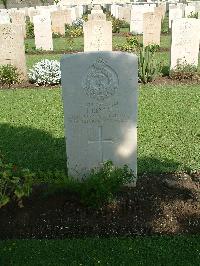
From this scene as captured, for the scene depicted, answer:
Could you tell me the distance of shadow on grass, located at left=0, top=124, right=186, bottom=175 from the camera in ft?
19.1

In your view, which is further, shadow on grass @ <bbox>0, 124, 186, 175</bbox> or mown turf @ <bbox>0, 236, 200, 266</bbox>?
shadow on grass @ <bbox>0, 124, 186, 175</bbox>

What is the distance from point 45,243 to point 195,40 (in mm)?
8204

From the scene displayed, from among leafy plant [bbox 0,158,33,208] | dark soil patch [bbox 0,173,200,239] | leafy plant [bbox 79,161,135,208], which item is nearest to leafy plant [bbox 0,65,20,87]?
dark soil patch [bbox 0,173,200,239]

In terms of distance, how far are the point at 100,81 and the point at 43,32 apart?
12392mm

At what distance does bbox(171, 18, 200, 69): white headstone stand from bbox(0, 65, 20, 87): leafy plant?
426 cm

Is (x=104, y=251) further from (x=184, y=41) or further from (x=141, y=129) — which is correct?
(x=184, y=41)

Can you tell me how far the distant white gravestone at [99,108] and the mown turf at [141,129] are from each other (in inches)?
36.0

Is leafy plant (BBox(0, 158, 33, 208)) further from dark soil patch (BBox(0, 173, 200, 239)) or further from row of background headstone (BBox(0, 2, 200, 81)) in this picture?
row of background headstone (BBox(0, 2, 200, 81))

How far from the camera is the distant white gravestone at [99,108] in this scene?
4.38 meters

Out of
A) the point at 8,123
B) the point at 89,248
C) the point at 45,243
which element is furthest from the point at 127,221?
the point at 8,123

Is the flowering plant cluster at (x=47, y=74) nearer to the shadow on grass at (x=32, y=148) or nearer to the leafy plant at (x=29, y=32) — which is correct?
the shadow on grass at (x=32, y=148)

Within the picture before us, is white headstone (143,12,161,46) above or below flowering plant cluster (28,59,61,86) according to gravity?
above

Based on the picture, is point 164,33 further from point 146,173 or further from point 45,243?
point 45,243

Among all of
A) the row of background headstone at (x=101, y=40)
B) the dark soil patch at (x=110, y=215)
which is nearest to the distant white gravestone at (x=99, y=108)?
the dark soil patch at (x=110, y=215)
